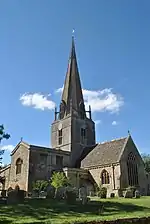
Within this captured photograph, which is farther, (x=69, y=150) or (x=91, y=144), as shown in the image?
(x=91, y=144)

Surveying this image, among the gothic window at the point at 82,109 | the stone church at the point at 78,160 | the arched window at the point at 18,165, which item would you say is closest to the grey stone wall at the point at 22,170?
the stone church at the point at 78,160

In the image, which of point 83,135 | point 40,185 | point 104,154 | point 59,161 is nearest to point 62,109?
point 83,135

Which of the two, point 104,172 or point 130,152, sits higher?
point 130,152

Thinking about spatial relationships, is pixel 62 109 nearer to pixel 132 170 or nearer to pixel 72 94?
pixel 72 94

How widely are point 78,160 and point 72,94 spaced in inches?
540

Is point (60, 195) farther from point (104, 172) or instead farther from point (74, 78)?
point (74, 78)

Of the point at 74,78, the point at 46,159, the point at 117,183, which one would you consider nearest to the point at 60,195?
the point at 117,183

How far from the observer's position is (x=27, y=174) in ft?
137

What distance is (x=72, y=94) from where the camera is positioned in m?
56.2

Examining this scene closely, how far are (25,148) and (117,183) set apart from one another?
1522 cm

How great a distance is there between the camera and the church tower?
51081 mm

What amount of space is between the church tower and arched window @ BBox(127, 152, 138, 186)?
10.7m

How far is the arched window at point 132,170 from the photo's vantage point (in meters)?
41.3

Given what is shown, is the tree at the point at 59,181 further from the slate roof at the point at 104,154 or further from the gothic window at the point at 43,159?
the slate roof at the point at 104,154
